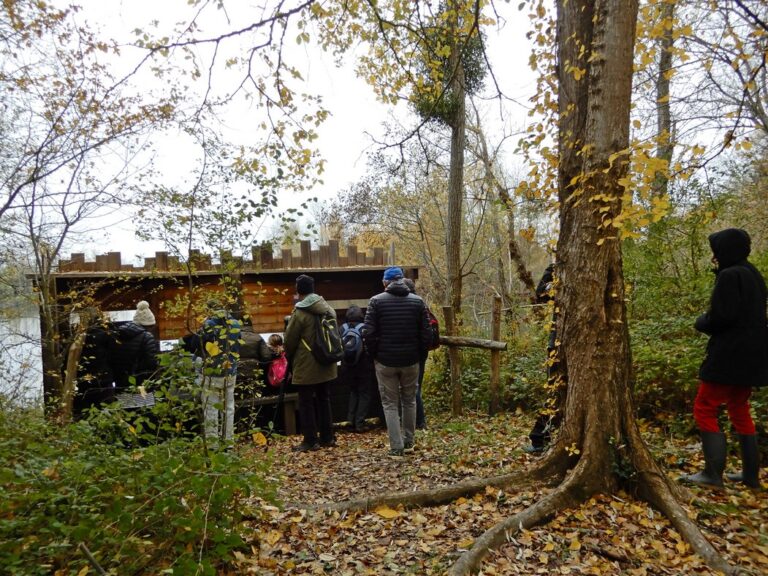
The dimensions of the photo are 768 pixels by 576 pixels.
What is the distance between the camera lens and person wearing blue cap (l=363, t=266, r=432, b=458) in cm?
527

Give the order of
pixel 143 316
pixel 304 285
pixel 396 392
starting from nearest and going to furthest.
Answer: pixel 396 392
pixel 304 285
pixel 143 316

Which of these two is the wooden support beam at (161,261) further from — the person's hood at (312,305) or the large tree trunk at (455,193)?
the large tree trunk at (455,193)

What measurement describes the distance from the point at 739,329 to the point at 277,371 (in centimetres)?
577

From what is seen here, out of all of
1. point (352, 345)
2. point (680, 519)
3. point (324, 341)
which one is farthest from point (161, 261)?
point (680, 519)

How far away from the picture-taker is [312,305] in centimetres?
571

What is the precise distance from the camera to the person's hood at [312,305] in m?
5.71

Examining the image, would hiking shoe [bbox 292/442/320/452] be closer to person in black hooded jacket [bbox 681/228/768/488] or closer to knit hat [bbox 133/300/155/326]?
knit hat [bbox 133/300/155/326]

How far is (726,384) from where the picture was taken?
11.1ft

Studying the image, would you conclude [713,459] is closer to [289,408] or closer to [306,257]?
[289,408]

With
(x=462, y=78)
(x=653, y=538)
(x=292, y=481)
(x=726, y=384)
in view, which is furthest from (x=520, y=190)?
(x=462, y=78)

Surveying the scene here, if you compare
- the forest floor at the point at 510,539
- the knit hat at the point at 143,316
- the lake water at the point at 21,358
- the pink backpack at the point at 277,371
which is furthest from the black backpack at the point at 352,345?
the lake water at the point at 21,358

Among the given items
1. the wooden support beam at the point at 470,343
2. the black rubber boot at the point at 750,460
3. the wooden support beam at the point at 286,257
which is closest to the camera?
the black rubber boot at the point at 750,460

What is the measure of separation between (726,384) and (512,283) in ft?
67.0

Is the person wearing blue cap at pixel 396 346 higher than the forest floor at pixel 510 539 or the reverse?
higher
